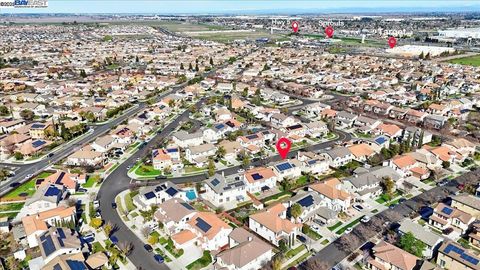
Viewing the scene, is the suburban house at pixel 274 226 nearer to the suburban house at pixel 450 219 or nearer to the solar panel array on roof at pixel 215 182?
the solar panel array on roof at pixel 215 182

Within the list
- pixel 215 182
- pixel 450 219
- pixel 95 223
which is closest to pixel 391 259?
pixel 450 219

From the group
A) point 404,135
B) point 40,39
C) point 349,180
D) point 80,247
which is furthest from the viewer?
point 40,39

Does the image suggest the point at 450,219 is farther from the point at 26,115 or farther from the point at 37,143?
the point at 26,115

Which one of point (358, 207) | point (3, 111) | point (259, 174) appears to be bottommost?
point (358, 207)

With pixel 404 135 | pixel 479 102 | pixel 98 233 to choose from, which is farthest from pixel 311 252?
pixel 479 102

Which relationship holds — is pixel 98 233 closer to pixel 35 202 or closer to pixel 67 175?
pixel 35 202

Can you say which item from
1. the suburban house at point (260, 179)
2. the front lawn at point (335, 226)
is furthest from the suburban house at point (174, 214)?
the front lawn at point (335, 226)
